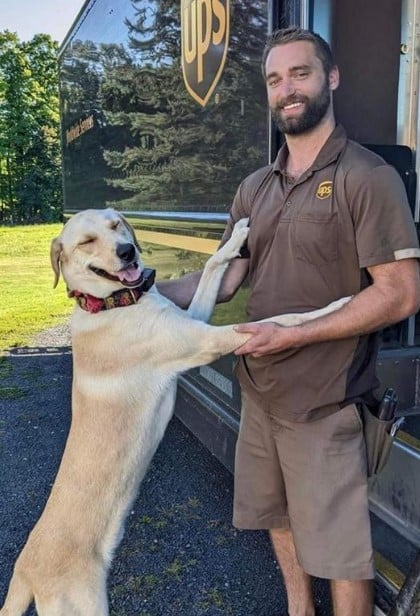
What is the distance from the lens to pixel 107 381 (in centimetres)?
252

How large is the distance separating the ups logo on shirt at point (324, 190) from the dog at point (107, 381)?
483 mm

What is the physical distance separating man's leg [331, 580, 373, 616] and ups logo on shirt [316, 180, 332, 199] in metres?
Result: 1.40

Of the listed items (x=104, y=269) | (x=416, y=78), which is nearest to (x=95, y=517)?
(x=104, y=269)

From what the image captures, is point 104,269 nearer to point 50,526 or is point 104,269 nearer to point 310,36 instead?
point 50,526

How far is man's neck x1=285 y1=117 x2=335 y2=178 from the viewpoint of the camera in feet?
7.11

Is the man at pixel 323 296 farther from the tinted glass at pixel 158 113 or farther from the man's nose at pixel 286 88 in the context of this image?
the tinted glass at pixel 158 113

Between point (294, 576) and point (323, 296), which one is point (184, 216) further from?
point (294, 576)

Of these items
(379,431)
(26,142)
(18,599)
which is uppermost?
(26,142)

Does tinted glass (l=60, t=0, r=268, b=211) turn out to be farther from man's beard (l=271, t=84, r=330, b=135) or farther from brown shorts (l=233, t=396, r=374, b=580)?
brown shorts (l=233, t=396, r=374, b=580)

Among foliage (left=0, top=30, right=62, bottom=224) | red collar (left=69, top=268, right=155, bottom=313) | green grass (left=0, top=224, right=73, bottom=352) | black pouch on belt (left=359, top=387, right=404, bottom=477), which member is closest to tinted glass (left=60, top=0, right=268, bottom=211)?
red collar (left=69, top=268, right=155, bottom=313)

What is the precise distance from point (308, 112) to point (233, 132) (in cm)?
90

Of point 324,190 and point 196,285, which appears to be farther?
point 196,285

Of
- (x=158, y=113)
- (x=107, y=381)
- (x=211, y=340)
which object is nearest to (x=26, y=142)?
(x=158, y=113)

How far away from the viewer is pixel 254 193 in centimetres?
243
